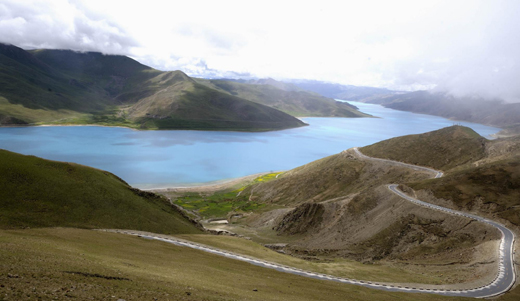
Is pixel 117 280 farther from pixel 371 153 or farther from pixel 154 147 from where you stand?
pixel 154 147

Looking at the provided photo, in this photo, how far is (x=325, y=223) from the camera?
62.9 meters

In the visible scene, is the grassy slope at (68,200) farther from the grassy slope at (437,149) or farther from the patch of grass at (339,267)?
the grassy slope at (437,149)

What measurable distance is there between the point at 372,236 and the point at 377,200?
41.6ft

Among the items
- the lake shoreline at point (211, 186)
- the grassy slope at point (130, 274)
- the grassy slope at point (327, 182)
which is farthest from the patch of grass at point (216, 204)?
the grassy slope at point (130, 274)

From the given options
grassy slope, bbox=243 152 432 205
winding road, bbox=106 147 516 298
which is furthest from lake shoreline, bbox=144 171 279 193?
winding road, bbox=106 147 516 298

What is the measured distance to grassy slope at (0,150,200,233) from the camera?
3394 centimetres

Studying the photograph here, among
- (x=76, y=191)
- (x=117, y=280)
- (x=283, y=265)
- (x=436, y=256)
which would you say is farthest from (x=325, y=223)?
(x=117, y=280)

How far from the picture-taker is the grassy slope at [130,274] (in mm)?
16234

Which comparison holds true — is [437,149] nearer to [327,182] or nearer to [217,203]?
[327,182]

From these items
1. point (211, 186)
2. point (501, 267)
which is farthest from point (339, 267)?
point (211, 186)

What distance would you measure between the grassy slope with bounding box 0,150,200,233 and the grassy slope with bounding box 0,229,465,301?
460 centimetres

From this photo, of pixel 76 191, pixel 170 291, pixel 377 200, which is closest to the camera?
pixel 170 291

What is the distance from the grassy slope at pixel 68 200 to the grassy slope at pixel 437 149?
75.7m

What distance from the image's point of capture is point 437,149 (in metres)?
Result: 98.6
